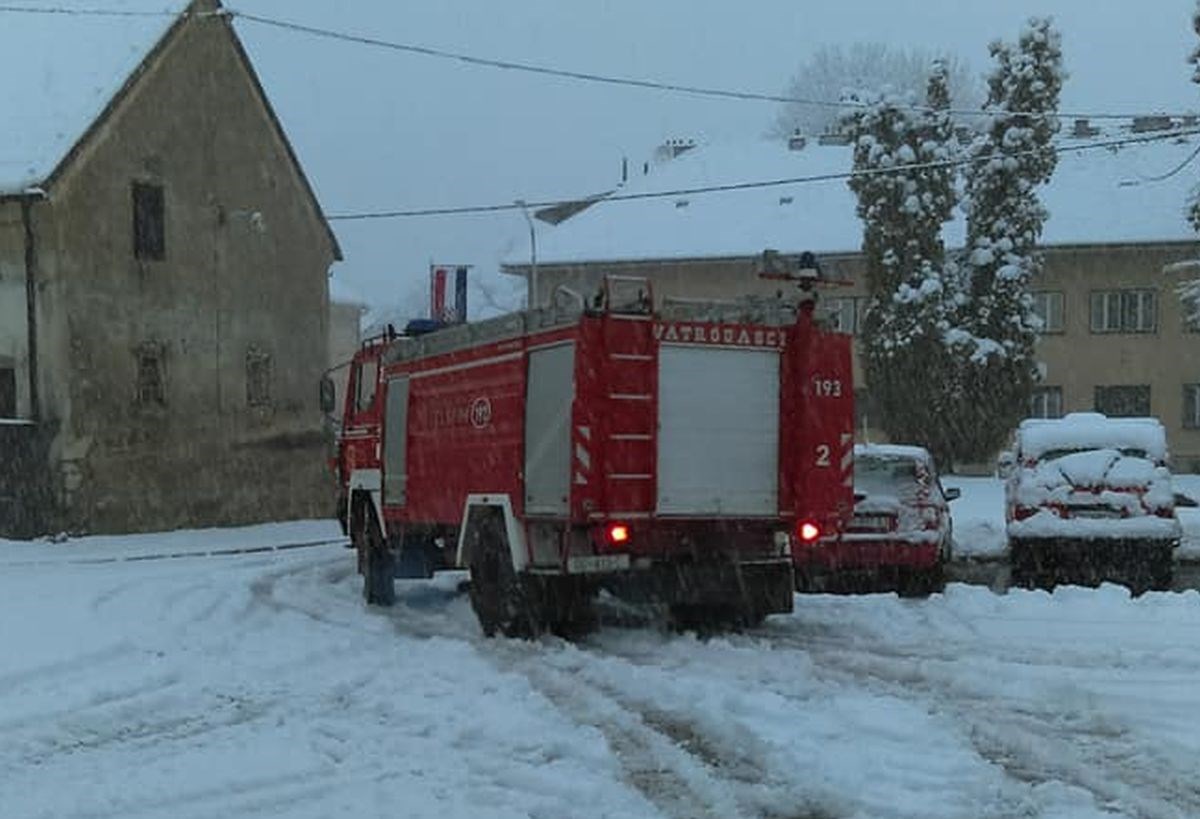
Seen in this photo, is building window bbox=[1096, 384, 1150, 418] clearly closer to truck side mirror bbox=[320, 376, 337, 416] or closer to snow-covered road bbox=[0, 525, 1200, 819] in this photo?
truck side mirror bbox=[320, 376, 337, 416]

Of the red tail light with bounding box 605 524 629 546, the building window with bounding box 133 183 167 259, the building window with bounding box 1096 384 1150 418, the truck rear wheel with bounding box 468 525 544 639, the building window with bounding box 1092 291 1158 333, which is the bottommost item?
the truck rear wheel with bounding box 468 525 544 639

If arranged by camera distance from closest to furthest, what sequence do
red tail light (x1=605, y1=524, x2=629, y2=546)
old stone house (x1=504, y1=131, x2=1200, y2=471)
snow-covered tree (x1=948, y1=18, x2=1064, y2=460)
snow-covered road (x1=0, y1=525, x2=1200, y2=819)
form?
snow-covered road (x1=0, y1=525, x2=1200, y2=819)
red tail light (x1=605, y1=524, x2=629, y2=546)
snow-covered tree (x1=948, y1=18, x2=1064, y2=460)
old stone house (x1=504, y1=131, x2=1200, y2=471)

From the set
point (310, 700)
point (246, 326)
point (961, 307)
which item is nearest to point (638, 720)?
point (310, 700)

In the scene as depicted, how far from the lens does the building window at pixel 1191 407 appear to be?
140 feet

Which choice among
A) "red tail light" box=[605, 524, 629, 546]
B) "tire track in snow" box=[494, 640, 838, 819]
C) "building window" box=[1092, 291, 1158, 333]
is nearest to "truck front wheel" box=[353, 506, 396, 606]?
"red tail light" box=[605, 524, 629, 546]

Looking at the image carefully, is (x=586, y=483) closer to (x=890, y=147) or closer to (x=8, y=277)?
(x=8, y=277)

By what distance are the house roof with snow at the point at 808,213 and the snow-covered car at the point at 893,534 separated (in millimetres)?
25998

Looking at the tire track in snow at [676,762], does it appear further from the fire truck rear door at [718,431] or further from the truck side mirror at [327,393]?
the truck side mirror at [327,393]

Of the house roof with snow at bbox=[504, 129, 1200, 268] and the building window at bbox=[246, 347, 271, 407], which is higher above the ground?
the house roof with snow at bbox=[504, 129, 1200, 268]

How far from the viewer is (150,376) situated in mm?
26953

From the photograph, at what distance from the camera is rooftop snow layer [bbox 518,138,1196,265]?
4222 cm

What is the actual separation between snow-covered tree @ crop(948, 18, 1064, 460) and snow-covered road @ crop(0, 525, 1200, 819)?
2212 centimetres

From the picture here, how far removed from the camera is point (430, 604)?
1521 centimetres

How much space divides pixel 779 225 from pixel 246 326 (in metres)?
20.8
